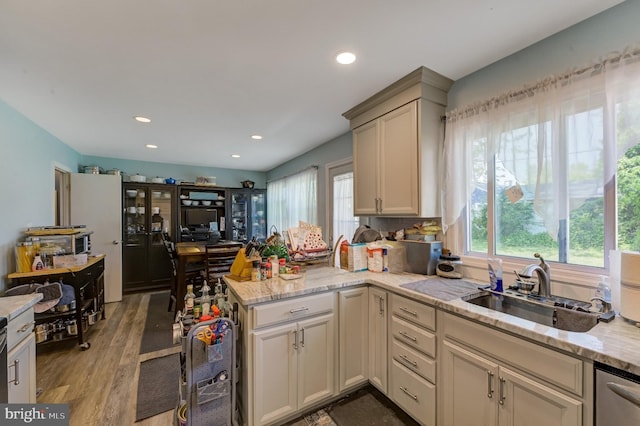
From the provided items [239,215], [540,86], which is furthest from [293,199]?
[540,86]

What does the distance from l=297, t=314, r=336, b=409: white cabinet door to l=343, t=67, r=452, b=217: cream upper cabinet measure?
3.70 feet

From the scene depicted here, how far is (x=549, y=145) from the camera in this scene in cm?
161

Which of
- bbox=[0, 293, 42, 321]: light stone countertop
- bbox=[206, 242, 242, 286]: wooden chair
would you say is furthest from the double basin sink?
bbox=[206, 242, 242, 286]: wooden chair

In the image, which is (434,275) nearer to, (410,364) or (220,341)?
(410,364)

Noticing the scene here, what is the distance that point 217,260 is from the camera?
11.2ft

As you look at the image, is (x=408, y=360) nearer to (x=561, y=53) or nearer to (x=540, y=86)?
(x=540, y=86)

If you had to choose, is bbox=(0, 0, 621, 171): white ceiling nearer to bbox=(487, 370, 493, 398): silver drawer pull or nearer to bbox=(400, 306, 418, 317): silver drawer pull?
bbox=(400, 306, 418, 317): silver drawer pull

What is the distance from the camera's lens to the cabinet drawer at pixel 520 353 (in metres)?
1.06

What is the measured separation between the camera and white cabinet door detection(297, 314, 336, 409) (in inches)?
68.1

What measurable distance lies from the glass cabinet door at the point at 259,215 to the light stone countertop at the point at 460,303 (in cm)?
402

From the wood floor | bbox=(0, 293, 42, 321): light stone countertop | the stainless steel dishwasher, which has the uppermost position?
bbox=(0, 293, 42, 321): light stone countertop

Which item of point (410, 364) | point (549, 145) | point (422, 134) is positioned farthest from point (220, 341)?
point (549, 145)

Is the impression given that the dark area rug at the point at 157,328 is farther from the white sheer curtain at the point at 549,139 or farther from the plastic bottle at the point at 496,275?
the white sheer curtain at the point at 549,139

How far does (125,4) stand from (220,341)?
1.84 meters
